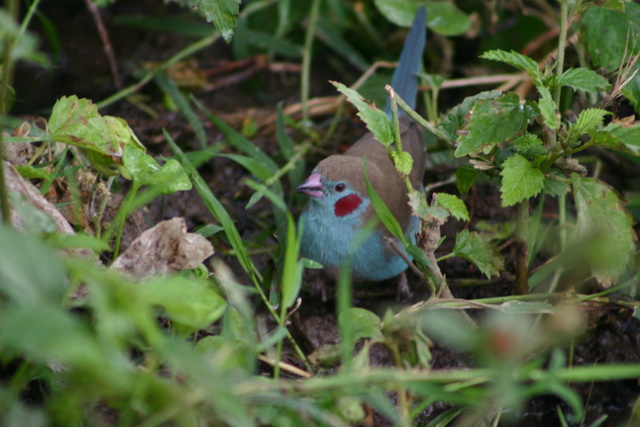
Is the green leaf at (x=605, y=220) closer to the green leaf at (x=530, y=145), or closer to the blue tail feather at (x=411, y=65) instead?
the green leaf at (x=530, y=145)

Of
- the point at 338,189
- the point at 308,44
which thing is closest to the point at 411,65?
the point at 308,44

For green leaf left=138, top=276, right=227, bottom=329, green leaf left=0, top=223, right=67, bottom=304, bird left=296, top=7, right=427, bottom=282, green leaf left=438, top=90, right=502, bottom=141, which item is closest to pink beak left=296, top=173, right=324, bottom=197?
bird left=296, top=7, right=427, bottom=282

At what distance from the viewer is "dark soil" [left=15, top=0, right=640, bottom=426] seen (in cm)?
278

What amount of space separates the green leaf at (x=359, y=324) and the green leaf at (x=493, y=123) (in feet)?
2.26

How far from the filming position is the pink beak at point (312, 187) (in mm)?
3016

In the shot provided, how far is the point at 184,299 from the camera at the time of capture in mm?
1611

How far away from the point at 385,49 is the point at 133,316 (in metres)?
3.37

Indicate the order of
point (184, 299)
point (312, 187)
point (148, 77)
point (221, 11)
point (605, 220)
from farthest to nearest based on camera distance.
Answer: point (148, 77), point (312, 187), point (221, 11), point (605, 220), point (184, 299)

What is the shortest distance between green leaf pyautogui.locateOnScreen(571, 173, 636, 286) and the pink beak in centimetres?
105

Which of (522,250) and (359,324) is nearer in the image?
(359,324)

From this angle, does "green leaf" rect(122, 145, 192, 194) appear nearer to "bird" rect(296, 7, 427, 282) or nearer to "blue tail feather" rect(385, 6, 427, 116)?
"bird" rect(296, 7, 427, 282)

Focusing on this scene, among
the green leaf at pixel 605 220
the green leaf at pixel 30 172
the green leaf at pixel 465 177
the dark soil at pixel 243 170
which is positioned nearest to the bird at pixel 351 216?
the dark soil at pixel 243 170

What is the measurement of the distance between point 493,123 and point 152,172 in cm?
112

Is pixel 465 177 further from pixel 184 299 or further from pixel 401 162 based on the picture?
pixel 184 299
